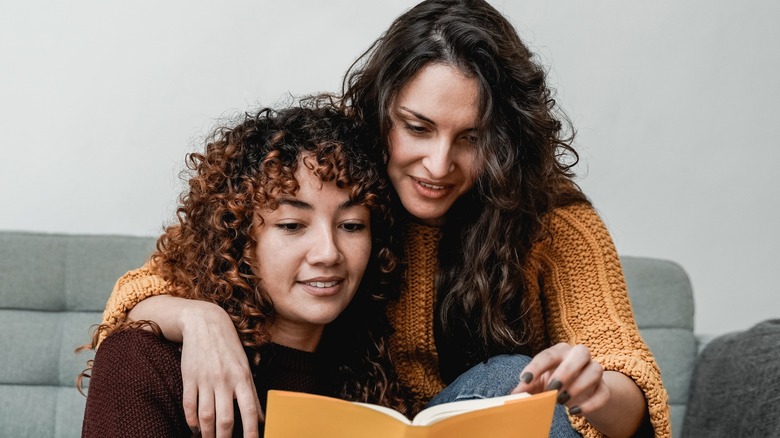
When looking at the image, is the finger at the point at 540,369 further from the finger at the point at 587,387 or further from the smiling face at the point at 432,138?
the smiling face at the point at 432,138

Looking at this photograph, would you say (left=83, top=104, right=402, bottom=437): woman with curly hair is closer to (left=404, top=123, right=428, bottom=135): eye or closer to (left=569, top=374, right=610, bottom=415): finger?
(left=404, top=123, right=428, bottom=135): eye

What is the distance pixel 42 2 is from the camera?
7.28ft

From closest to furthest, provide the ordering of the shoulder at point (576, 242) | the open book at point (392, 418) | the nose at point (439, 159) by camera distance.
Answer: the open book at point (392, 418) → the nose at point (439, 159) → the shoulder at point (576, 242)

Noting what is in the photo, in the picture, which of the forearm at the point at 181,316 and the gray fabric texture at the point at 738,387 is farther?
the gray fabric texture at the point at 738,387

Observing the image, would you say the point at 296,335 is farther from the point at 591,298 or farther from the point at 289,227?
the point at 591,298

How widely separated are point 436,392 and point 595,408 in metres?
0.53

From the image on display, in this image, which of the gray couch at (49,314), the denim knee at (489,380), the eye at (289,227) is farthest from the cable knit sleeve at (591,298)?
the gray couch at (49,314)

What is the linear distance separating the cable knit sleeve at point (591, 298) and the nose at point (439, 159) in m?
0.31

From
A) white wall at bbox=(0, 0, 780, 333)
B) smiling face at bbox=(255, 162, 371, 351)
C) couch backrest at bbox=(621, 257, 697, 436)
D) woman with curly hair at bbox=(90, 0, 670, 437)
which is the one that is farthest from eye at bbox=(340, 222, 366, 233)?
couch backrest at bbox=(621, 257, 697, 436)

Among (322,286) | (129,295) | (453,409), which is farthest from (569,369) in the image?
(129,295)

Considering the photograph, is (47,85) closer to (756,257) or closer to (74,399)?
(74,399)

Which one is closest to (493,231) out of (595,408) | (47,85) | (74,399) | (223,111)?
(595,408)

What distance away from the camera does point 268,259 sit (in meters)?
1.45

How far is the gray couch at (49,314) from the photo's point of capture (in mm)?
2084
